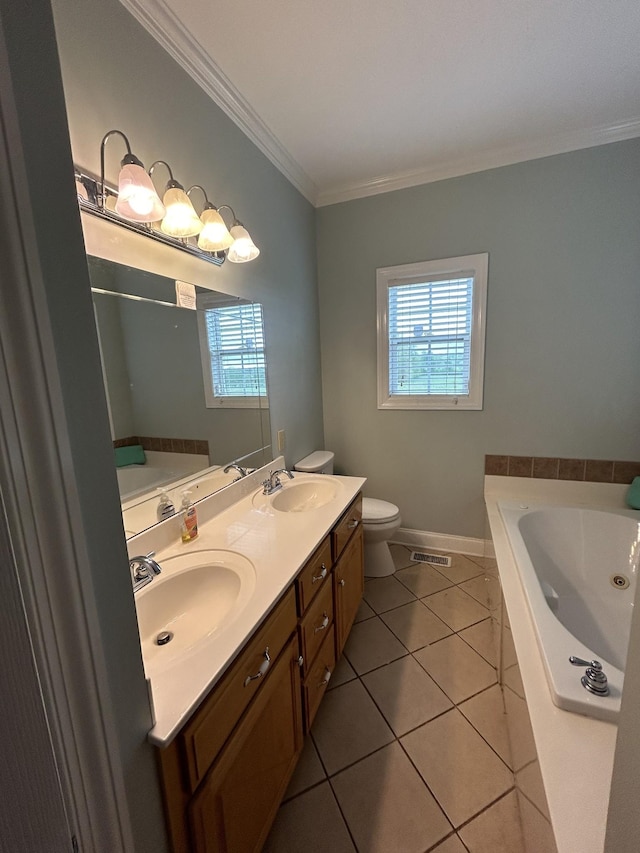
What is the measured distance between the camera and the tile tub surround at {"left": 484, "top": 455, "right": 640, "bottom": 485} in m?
2.17

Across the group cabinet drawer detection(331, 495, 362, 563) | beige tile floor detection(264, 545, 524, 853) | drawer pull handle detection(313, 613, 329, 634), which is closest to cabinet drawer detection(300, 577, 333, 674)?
drawer pull handle detection(313, 613, 329, 634)

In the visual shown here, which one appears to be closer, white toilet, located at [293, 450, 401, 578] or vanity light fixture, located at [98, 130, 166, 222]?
vanity light fixture, located at [98, 130, 166, 222]

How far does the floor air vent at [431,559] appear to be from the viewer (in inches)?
101

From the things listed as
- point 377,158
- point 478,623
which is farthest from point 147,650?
point 377,158

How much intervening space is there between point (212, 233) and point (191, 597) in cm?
134

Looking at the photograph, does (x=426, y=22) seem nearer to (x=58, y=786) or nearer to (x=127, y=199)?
(x=127, y=199)

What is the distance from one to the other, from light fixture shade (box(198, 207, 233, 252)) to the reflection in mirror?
181mm

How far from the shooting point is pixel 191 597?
3.67 feet

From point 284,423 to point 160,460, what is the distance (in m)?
0.96

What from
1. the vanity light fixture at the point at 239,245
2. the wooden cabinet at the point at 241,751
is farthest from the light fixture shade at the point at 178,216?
the wooden cabinet at the point at 241,751

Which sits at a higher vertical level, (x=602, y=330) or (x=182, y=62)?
(x=182, y=62)

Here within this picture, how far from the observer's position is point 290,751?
1.14 metres

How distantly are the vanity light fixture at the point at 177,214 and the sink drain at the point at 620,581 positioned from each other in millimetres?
2534

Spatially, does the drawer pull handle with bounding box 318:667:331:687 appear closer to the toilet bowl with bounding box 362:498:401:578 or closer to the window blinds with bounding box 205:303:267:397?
the toilet bowl with bounding box 362:498:401:578
